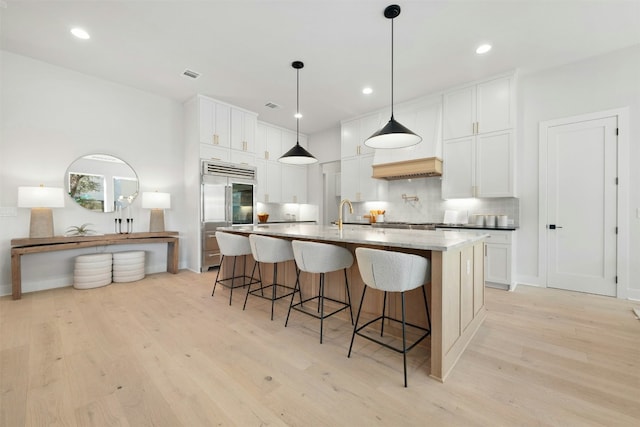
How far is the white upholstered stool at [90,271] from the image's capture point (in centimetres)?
369

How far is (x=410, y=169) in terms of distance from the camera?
4.59 metres

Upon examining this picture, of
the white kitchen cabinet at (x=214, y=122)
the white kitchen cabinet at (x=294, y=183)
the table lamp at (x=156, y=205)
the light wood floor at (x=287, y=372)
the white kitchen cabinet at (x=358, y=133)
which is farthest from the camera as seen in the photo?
the white kitchen cabinet at (x=294, y=183)

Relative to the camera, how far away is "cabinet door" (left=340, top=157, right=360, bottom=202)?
220 inches

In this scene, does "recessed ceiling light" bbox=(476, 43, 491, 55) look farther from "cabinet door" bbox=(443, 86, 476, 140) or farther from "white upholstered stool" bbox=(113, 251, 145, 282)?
"white upholstered stool" bbox=(113, 251, 145, 282)

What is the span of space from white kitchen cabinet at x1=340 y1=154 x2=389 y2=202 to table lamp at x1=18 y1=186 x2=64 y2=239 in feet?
14.9

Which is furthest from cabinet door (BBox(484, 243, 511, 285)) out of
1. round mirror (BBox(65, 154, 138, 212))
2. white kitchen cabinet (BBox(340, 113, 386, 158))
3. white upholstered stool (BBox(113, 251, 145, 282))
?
round mirror (BBox(65, 154, 138, 212))

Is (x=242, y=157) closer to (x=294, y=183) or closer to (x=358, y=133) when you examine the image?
(x=294, y=183)

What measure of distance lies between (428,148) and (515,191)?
140 centimetres

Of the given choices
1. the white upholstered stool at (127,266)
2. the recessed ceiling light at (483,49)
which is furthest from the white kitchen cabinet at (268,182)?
the recessed ceiling light at (483,49)

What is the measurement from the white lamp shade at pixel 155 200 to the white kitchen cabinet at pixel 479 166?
14.9 ft

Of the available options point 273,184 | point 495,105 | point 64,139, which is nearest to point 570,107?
point 495,105

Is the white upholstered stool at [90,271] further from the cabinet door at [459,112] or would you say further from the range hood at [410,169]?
the cabinet door at [459,112]

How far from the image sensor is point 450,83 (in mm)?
4160

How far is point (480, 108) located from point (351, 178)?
8.30ft
